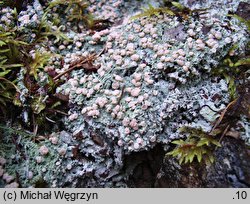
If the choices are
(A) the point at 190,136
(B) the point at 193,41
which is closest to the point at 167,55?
(B) the point at 193,41

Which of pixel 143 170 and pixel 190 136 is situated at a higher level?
pixel 190 136

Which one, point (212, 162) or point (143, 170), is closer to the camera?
point (212, 162)

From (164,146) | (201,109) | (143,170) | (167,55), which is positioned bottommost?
(143,170)

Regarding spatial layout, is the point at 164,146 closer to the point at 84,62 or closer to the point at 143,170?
the point at 143,170
